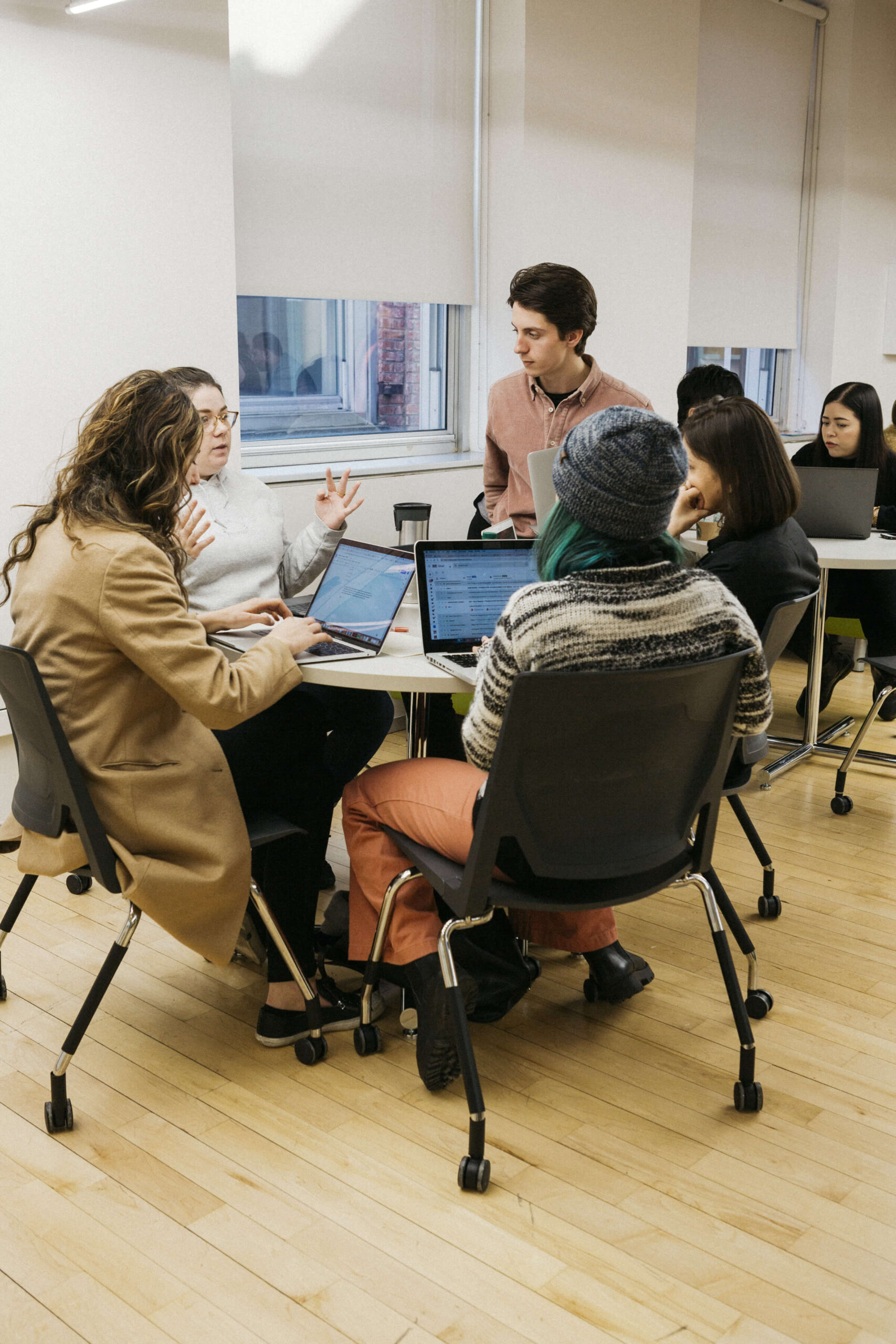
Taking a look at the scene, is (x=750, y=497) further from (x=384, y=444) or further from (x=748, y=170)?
(x=748, y=170)

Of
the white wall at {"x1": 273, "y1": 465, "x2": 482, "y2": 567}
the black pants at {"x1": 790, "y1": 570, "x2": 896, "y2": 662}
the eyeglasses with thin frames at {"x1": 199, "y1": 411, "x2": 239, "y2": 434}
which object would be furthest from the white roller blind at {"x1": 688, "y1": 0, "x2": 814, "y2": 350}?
the eyeglasses with thin frames at {"x1": 199, "y1": 411, "x2": 239, "y2": 434}

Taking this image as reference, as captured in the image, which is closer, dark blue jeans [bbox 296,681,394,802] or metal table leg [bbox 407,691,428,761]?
metal table leg [bbox 407,691,428,761]

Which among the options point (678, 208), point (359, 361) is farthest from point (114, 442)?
point (678, 208)

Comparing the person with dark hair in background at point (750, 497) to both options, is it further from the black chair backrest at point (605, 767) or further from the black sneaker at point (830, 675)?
the black sneaker at point (830, 675)

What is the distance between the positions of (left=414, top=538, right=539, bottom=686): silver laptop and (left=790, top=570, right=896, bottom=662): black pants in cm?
205

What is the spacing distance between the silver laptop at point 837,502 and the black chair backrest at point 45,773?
2875 mm

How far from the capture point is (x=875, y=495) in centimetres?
446

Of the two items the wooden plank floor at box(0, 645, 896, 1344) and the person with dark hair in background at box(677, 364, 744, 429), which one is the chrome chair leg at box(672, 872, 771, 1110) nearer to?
the wooden plank floor at box(0, 645, 896, 1344)

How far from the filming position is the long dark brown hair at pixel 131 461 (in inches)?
80.5

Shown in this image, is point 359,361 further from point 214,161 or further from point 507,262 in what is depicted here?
point 214,161

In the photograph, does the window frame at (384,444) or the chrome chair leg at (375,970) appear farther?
the window frame at (384,444)

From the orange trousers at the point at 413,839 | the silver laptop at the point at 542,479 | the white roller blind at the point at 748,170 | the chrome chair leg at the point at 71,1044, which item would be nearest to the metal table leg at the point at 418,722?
the orange trousers at the point at 413,839

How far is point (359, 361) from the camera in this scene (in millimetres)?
4562

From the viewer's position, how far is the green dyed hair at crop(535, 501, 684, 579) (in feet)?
6.02
